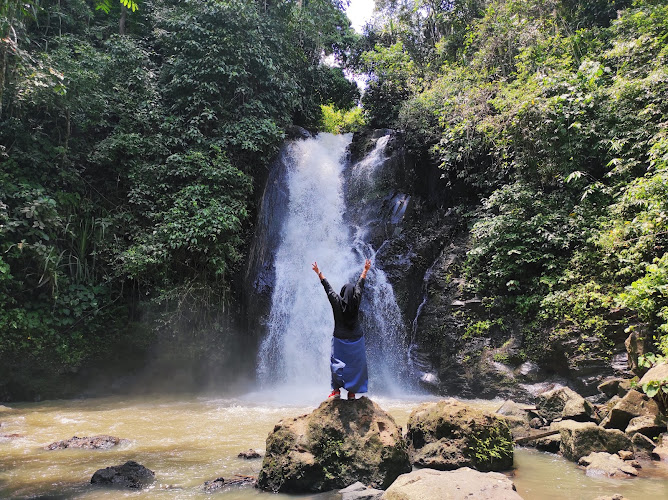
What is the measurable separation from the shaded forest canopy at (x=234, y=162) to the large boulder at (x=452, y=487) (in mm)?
3855

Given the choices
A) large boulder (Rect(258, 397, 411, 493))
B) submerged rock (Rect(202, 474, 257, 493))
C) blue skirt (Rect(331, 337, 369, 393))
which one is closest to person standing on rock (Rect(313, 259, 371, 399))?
blue skirt (Rect(331, 337, 369, 393))

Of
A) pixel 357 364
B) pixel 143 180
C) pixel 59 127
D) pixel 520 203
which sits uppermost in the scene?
pixel 59 127

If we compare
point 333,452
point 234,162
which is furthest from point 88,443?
point 234,162

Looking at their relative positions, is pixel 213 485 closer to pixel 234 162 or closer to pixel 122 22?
pixel 234 162

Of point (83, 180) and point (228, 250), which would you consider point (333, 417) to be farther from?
point (83, 180)

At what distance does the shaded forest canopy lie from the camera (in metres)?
8.53

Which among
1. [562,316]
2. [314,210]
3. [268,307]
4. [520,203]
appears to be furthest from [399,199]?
[562,316]

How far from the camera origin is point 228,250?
1092 centimetres

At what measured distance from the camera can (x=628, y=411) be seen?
17.7 feet

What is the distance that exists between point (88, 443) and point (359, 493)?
3.88m

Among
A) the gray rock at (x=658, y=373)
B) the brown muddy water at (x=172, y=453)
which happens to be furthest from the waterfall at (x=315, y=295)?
the gray rock at (x=658, y=373)

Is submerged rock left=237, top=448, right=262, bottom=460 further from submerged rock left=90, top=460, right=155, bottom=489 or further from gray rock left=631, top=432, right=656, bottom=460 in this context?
gray rock left=631, top=432, right=656, bottom=460

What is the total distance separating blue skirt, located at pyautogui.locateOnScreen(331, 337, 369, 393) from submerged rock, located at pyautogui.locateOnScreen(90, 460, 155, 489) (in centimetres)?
207

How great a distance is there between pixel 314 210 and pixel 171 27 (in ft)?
24.4
